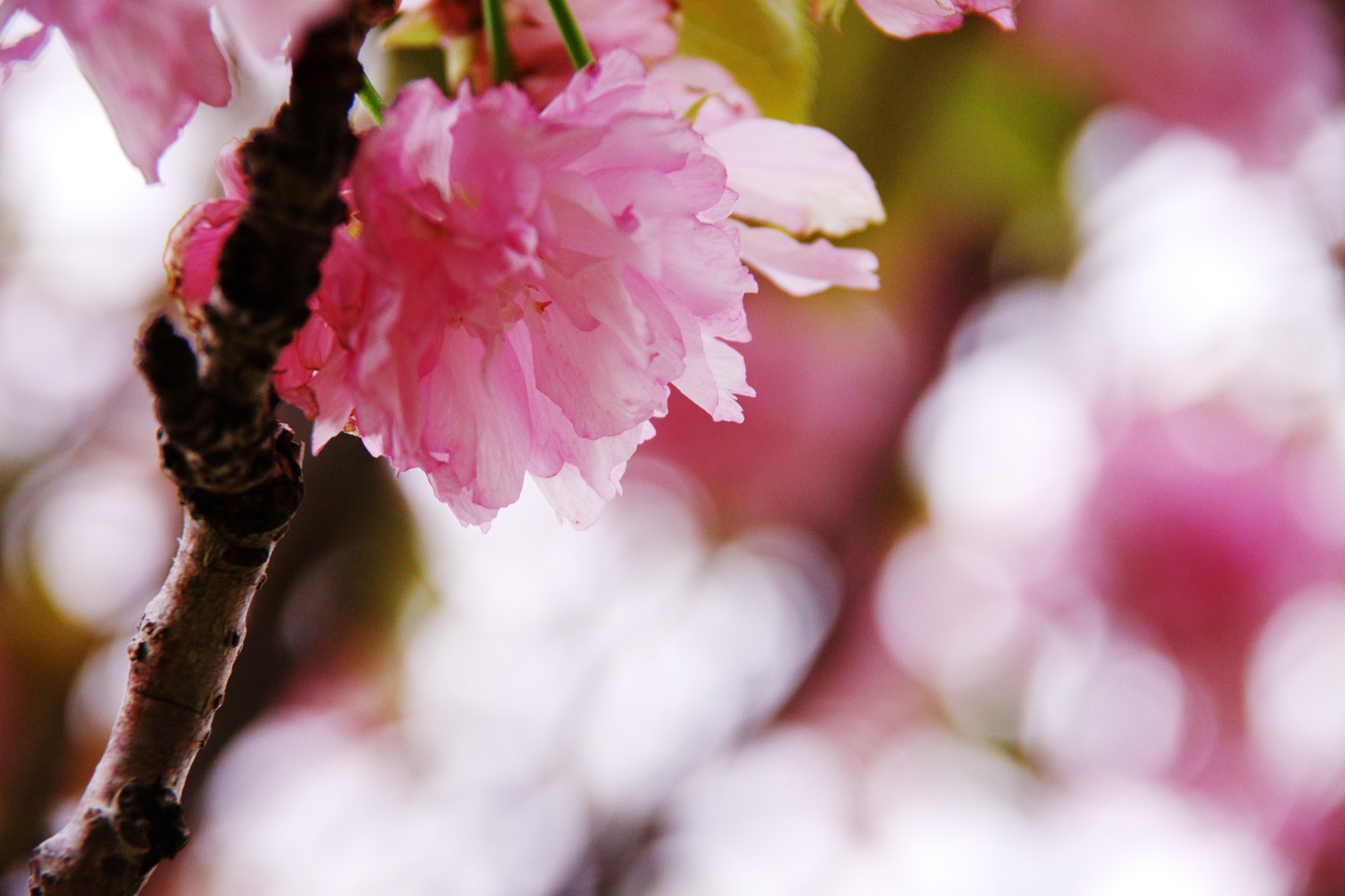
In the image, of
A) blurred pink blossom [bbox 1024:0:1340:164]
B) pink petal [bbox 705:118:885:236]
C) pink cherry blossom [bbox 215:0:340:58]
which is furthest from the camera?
blurred pink blossom [bbox 1024:0:1340:164]

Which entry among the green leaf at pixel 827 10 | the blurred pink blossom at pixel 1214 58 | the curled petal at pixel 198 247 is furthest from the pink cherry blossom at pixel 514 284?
the blurred pink blossom at pixel 1214 58

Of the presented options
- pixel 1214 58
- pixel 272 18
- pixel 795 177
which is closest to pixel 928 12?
pixel 795 177

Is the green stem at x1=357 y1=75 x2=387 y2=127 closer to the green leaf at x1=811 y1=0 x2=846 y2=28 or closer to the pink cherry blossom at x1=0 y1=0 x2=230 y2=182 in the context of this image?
the pink cherry blossom at x1=0 y1=0 x2=230 y2=182

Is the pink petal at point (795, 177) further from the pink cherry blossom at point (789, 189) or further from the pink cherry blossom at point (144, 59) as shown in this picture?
the pink cherry blossom at point (144, 59)

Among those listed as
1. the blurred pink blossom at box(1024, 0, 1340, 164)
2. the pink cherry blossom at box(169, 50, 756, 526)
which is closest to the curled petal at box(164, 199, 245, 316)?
the pink cherry blossom at box(169, 50, 756, 526)

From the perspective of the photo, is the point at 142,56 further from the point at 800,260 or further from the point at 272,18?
the point at 800,260

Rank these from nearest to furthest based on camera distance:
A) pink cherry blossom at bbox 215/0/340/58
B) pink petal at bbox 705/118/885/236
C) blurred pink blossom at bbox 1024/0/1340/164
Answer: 1. pink cherry blossom at bbox 215/0/340/58
2. pink petal at bbox 705/118/885/236
3. blurred pink blossom at bbox 1024/0/1340/164

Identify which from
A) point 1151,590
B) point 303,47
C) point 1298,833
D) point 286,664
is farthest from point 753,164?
point 1298,833
